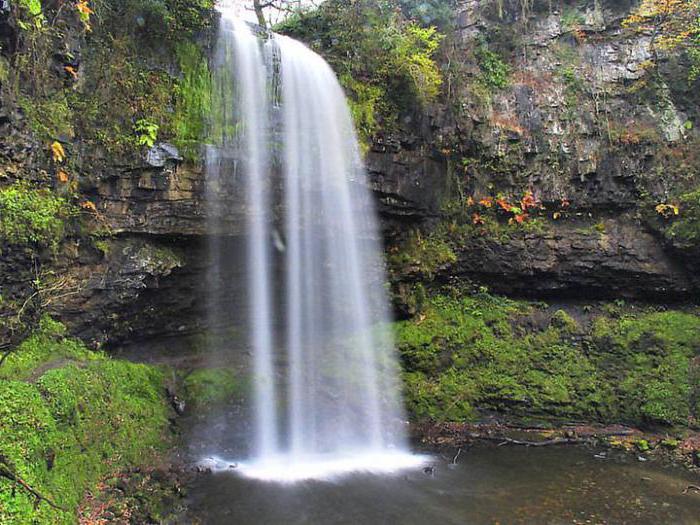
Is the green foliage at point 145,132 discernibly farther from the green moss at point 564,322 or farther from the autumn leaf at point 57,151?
the green moss at point 564,322

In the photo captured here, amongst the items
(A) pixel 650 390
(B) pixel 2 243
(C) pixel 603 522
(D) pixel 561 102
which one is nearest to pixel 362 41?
(D) pixel 561 102

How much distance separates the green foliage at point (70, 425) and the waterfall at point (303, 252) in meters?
2.34

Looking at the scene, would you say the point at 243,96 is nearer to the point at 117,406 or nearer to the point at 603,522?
the point at 117,406

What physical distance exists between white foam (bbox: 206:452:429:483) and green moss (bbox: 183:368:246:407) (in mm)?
1477

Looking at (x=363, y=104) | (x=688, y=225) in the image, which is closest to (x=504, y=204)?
(x=688, y=225)

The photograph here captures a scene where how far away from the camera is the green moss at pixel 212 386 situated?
10.5 metres

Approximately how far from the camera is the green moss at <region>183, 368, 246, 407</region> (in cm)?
1047

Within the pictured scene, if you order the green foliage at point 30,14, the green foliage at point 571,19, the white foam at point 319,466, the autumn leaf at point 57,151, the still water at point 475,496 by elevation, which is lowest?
the white foam at point 319,466

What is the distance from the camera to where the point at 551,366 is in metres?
11.5

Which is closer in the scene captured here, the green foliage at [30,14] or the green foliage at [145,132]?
the green foliage at [30,14]

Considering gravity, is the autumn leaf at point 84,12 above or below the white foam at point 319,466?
above

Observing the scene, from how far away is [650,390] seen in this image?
34.8ft

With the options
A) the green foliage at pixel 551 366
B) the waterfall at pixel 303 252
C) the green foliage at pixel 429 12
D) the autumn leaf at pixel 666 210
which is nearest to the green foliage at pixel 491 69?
the green foliage at pixel 429 12

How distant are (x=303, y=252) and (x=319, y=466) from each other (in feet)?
14.4
